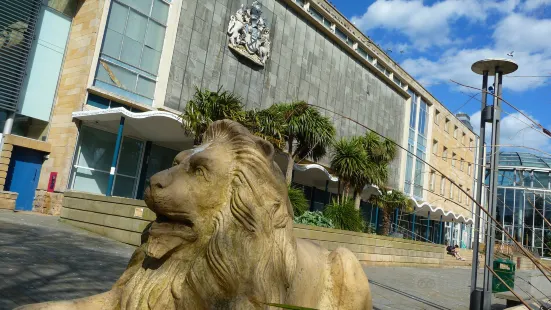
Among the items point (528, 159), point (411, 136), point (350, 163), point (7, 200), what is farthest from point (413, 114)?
point (7, 200)

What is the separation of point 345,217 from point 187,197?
1333 centimetres

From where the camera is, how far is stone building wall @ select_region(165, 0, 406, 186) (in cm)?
1727

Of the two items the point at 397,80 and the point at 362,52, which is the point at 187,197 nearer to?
the point at 362,52

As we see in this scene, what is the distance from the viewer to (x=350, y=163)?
57.2 ft

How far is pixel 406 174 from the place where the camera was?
31.9 meters

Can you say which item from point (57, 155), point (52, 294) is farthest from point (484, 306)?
point (57, 155)

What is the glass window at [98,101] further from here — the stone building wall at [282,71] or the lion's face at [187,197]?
the lion's face at [187,197]

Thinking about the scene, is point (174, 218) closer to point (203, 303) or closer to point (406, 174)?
point (203, 303)

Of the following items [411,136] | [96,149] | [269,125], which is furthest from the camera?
[411,136]

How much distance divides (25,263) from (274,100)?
1620 cm

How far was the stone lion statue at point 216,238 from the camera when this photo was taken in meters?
1.49

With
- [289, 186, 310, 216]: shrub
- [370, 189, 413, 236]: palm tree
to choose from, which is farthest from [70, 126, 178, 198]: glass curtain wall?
[370, 189, 413, 236]: palm tree

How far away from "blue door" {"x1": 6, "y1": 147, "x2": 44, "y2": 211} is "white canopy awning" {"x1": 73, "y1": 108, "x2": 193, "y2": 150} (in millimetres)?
2081

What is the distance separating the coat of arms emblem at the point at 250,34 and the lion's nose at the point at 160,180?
59.1 feet
